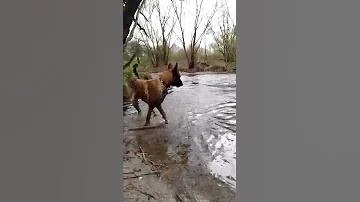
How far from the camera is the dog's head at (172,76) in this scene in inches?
57.4

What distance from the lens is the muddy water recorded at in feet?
4.75

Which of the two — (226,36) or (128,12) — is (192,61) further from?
(128,12)

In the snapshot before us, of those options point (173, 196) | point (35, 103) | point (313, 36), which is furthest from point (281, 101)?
point (35, 103)

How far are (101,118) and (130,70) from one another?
0.76ft

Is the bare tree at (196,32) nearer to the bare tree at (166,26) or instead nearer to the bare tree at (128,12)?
the bare tree at (166,26)

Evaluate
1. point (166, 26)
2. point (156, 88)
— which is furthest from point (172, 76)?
point (166, 26)

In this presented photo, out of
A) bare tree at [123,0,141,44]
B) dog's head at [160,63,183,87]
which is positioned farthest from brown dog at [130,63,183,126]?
bare tree at [123,0,141,44]

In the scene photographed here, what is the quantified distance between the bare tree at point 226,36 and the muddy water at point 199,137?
0.08 metres

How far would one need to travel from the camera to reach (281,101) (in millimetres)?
1336

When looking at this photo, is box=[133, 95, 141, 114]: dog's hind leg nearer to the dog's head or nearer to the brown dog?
the brown dog

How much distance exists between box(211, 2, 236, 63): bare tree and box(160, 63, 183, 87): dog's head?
0.59 ft

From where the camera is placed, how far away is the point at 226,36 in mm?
1496

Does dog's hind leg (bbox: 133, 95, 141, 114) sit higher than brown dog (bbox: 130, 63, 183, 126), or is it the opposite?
brown dog (bbox: 130, 63, 183, 126)

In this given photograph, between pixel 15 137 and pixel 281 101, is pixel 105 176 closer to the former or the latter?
pixel 15 137
